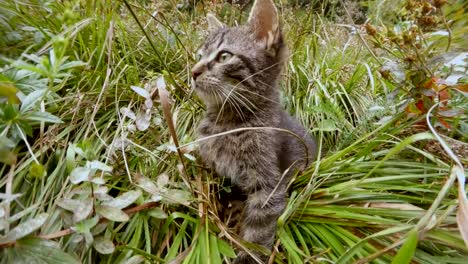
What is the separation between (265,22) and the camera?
169 centimetres

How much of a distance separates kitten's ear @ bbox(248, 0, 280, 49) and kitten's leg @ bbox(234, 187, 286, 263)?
648 mm

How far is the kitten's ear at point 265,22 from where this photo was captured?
1.66 metres

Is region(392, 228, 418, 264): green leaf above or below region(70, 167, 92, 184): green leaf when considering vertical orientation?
above

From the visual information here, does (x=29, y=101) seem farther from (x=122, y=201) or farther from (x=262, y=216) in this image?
(x=262, y=216)

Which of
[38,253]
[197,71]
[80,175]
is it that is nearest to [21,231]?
[38,253]

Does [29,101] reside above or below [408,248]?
above

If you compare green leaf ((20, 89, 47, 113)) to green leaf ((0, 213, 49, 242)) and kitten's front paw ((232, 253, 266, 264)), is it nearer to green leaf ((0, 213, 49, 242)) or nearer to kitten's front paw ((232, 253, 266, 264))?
green leaf ((0, 213, 49, 242))

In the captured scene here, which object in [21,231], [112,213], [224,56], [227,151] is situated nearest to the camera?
[21,231]

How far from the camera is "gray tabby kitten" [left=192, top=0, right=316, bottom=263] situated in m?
1.46

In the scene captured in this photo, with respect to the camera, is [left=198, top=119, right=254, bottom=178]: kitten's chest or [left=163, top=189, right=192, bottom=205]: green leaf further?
[left=198, top=119, right=254, bottom=178]: kitten's chest

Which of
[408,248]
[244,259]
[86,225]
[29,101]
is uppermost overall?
[29,101]

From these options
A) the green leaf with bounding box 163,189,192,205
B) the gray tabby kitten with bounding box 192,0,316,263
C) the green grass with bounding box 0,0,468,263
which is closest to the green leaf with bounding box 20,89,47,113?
the green grass with bounding box 0,0,468,263

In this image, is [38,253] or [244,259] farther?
[244,259]

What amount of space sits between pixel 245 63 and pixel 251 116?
221mm
